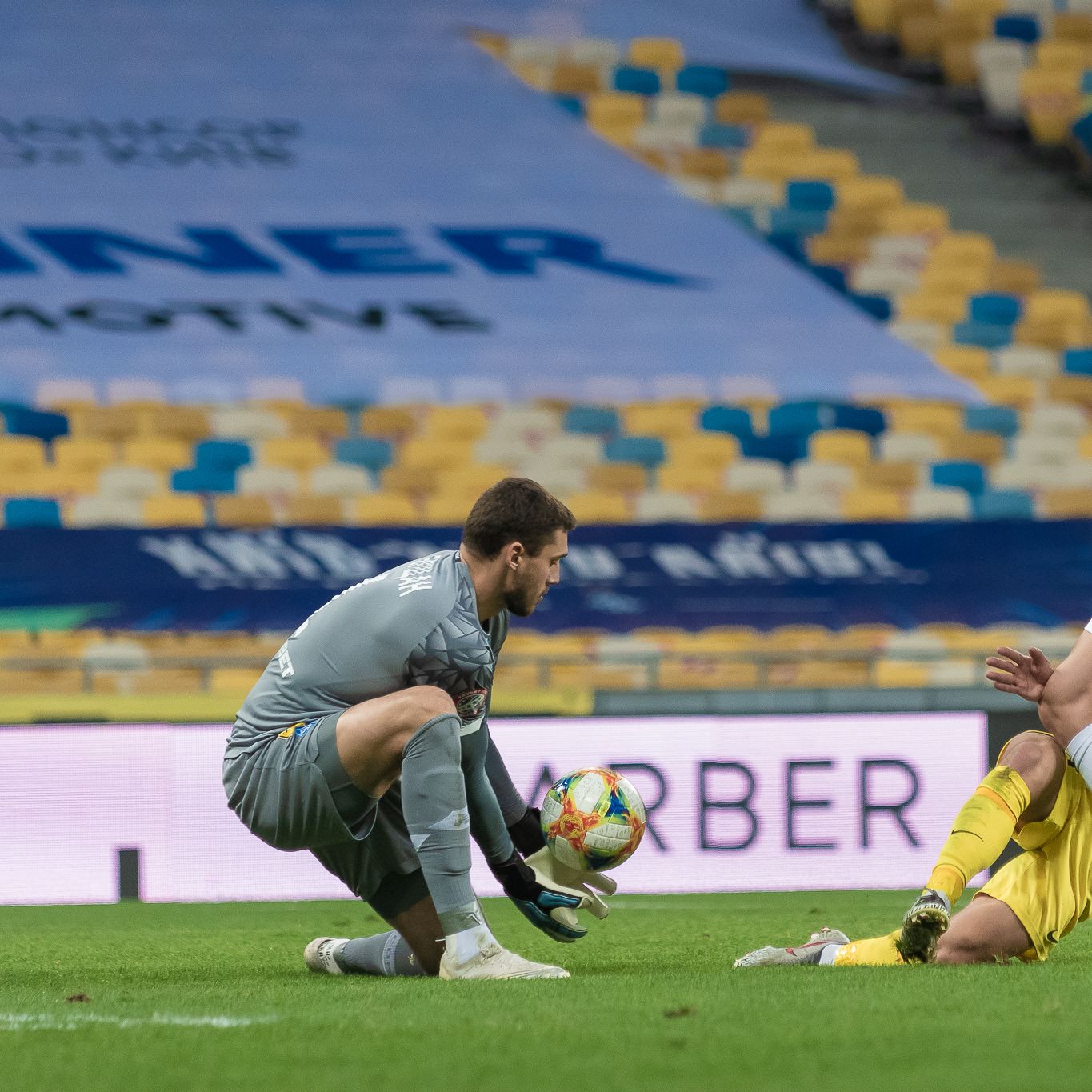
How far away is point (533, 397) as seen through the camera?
11781 millimetres

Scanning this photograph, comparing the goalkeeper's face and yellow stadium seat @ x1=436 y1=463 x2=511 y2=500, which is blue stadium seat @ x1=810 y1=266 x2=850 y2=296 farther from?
the goalkeeper's face

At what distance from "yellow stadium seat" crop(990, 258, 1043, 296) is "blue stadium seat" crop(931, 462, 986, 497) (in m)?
1.49

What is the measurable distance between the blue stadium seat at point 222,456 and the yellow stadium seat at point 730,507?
3.06 metres

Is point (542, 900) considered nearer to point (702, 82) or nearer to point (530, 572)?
point (530, 572)

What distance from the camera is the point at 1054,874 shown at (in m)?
4.18

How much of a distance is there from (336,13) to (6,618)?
5.30 m

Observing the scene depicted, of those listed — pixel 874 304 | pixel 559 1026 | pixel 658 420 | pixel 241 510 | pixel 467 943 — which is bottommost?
pixel 241 510

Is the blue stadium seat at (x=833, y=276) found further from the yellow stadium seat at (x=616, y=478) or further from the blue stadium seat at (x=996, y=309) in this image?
the yellow stadium seat at (x=616, y=478)

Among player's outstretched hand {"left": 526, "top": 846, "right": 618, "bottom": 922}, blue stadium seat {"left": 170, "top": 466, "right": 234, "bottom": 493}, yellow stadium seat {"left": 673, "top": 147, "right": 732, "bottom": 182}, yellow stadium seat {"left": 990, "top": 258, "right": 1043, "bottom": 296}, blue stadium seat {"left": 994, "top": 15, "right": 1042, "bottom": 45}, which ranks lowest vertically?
blue stadium seat {"left": 170, "top": 466, "right": 234, "bottom": 493}

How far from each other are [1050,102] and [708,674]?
5.32 metres

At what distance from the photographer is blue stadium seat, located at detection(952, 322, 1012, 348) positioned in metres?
12.2

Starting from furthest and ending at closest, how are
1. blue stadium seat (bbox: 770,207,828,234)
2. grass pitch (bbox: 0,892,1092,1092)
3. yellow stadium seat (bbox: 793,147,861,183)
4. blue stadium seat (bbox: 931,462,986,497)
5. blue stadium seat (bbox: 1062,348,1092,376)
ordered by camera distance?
→ yellow stadium seat (bbox: 793,147,861,183), blue stadium seat (bbox: 770,207,828,234), blue stadium seat (bbox: 1062,348,1092,376), blue stadium seat (bbox: 931,462,986,497), grass pitch (bbox: 0,892,1092,1092)

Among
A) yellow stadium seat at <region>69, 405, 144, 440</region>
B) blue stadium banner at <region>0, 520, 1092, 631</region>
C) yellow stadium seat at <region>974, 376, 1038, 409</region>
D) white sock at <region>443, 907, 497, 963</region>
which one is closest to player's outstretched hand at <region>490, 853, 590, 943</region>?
white sock at <region>443, 907, 497, 963</region>

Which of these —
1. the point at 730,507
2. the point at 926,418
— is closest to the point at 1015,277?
the point at 926,418
